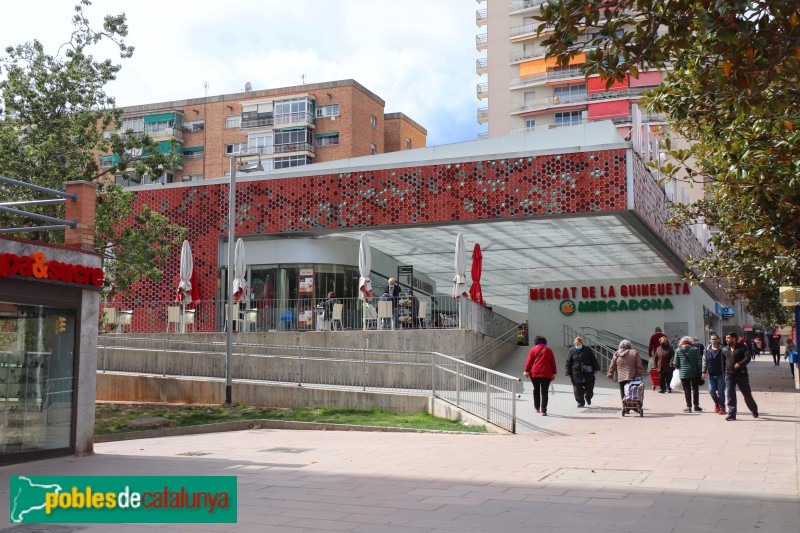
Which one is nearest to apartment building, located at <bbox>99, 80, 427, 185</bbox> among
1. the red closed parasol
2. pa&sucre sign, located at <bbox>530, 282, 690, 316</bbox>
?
pa&sucre sign, located at <bbox>530, 282, 690, 316</bbox>

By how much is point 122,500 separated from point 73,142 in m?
16.9

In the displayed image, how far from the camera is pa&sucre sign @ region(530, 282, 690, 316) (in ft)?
107

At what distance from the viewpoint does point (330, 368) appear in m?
20.3

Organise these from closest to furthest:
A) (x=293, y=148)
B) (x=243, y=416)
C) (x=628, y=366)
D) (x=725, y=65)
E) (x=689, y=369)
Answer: (x=725, y=65) < (x=628, y=366) < (x=689, y=369) < (x=243, y=416) < (x=293, y=148)

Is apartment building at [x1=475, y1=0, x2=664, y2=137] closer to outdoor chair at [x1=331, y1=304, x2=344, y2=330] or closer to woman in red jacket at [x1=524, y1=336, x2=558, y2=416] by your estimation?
outdoor chair at [x1=331, y1=304, x2=344, y2=330]

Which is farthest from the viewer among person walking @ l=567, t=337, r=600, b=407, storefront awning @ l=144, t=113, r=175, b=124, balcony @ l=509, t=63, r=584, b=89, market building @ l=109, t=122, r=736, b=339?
balcony @ l=509, t=63, r=584, b=89

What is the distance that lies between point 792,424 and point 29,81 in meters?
20.6

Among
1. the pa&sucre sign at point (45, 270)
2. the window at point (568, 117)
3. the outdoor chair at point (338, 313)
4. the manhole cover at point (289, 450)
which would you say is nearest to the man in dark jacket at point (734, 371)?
the manhole cover at point (289, 450)

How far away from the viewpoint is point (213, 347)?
74.6 ft

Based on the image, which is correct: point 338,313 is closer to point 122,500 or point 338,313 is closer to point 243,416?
point 243,416

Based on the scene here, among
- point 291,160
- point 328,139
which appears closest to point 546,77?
point 328,139

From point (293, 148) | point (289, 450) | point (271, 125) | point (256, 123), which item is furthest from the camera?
point (256, 123)

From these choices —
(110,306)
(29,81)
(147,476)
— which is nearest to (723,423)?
(147,476)

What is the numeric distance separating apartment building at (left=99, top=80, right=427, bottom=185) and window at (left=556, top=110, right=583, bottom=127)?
14502 mm
